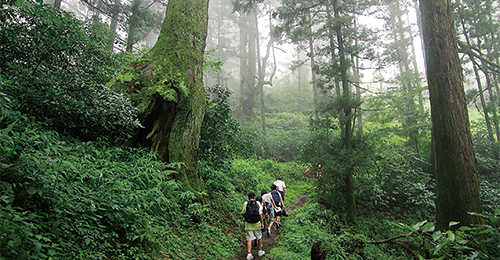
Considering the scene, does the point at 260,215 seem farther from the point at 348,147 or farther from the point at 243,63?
the point at 243,63

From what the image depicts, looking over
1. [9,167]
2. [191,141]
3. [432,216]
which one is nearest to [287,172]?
[432,216]

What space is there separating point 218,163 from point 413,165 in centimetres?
833

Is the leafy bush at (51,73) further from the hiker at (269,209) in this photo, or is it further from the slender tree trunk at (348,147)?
the slender tree trunk at (348,147)

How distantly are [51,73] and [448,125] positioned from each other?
7585 mm

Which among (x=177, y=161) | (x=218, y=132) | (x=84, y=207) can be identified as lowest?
(x=84, y=207)

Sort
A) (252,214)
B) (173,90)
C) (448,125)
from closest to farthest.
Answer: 1. (448,125)
2. (252,214)
3. (173,90)

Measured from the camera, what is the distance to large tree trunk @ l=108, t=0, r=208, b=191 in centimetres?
586

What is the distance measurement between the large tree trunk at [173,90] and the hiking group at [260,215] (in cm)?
138

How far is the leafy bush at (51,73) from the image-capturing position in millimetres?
4070

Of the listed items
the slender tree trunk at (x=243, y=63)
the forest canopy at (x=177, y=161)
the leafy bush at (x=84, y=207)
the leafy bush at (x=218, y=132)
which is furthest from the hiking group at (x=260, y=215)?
the slender tree trunk at (x=243, y=63)

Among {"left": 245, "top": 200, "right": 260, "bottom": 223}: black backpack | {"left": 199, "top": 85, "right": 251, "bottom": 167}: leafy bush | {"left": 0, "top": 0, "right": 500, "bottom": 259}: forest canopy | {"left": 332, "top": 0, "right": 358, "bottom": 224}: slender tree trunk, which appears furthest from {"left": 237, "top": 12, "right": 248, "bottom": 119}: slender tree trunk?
{"left": 245, "top": 200, "right": 260, "bottom": 223}: black backpack

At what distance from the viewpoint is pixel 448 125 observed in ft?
16.4

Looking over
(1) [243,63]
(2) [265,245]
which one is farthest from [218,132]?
(1) [243,63]

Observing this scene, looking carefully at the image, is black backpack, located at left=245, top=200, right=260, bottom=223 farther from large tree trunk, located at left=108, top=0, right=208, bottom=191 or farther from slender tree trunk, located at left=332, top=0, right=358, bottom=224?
slender tree trunk, located at left=332, top=0, right=358, bottom=224
